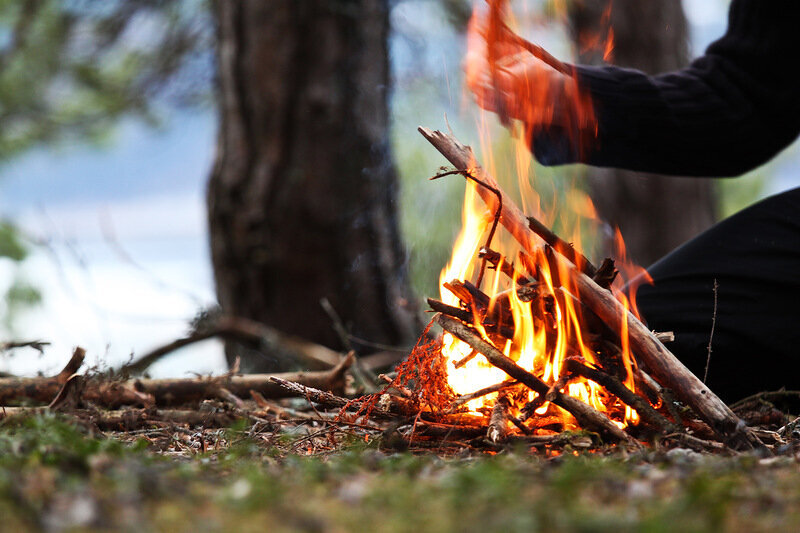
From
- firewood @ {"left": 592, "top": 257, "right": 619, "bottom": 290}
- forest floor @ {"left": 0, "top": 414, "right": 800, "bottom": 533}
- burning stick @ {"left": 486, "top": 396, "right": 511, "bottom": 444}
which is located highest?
firewood @ {"left": 592, "top": 257, "right": 619, "bottom": 290}

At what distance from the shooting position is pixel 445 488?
1.17 metres

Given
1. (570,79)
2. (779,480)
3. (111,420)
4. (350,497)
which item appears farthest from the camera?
(570,79)

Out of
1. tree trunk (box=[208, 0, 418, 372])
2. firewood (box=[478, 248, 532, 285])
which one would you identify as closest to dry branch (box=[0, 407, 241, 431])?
firewood (box=[478, 248, 532, 285])

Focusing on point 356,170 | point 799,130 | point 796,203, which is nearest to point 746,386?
point 796,203

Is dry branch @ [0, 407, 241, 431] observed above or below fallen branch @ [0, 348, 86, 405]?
below

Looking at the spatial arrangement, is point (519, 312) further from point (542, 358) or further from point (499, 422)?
point (499, 422)

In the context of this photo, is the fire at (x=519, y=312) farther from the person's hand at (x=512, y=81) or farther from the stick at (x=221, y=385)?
the stick at (x=221, y=385)

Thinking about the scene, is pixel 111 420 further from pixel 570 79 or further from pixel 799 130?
pixel 799 130

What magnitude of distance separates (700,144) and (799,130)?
0.50 meters

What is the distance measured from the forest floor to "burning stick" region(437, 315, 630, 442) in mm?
262

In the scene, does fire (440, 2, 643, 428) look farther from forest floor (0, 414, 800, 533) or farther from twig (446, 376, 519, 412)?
forest floor (0, 414, 800, 533)

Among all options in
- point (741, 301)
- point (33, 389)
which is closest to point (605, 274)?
point (741, 301)

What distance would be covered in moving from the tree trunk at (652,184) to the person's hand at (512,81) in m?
3.66

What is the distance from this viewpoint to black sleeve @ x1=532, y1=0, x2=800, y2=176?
2818 millimetres
